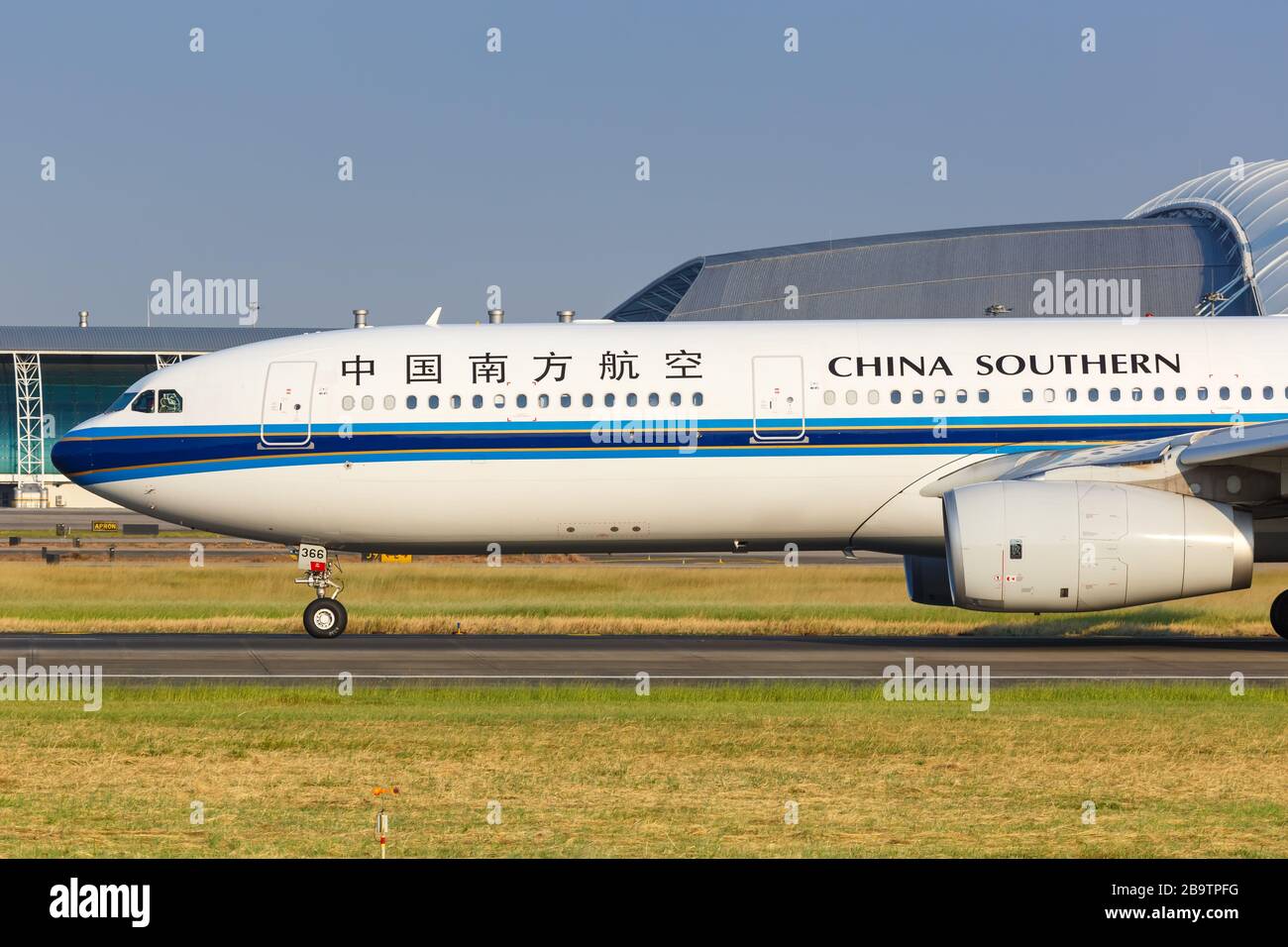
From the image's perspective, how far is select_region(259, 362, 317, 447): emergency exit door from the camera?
23.9 meters

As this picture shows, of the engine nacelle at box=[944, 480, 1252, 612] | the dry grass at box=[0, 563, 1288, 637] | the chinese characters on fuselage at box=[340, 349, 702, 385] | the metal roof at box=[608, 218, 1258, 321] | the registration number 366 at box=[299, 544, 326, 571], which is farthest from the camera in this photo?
the metal roof at box=[608, 218, 1258, 321]

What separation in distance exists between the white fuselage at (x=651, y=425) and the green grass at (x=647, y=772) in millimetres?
5753

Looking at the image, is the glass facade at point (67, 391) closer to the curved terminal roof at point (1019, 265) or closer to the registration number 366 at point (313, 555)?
the curved terminal roof at point (1019, 265)

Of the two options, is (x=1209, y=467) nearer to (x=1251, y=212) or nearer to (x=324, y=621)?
(x=324, y=621)

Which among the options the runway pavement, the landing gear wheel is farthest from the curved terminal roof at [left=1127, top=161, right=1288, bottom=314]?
the runway pavement

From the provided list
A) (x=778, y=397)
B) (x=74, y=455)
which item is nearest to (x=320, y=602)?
(x=74, y=455)

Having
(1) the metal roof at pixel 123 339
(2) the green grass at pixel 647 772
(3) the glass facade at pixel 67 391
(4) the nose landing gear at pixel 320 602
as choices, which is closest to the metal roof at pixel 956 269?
(1) the metal roof at pixel 123 339

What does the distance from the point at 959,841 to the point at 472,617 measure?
65.2 ft

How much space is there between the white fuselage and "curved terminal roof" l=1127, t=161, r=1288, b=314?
56054mm

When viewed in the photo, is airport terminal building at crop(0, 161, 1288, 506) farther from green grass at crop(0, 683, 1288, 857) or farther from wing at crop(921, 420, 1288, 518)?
green grass at crop(0, 683, 1288, 857)

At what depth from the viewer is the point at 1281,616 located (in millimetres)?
24562

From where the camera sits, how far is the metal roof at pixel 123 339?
351 ft

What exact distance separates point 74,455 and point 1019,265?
76555 millimetres
